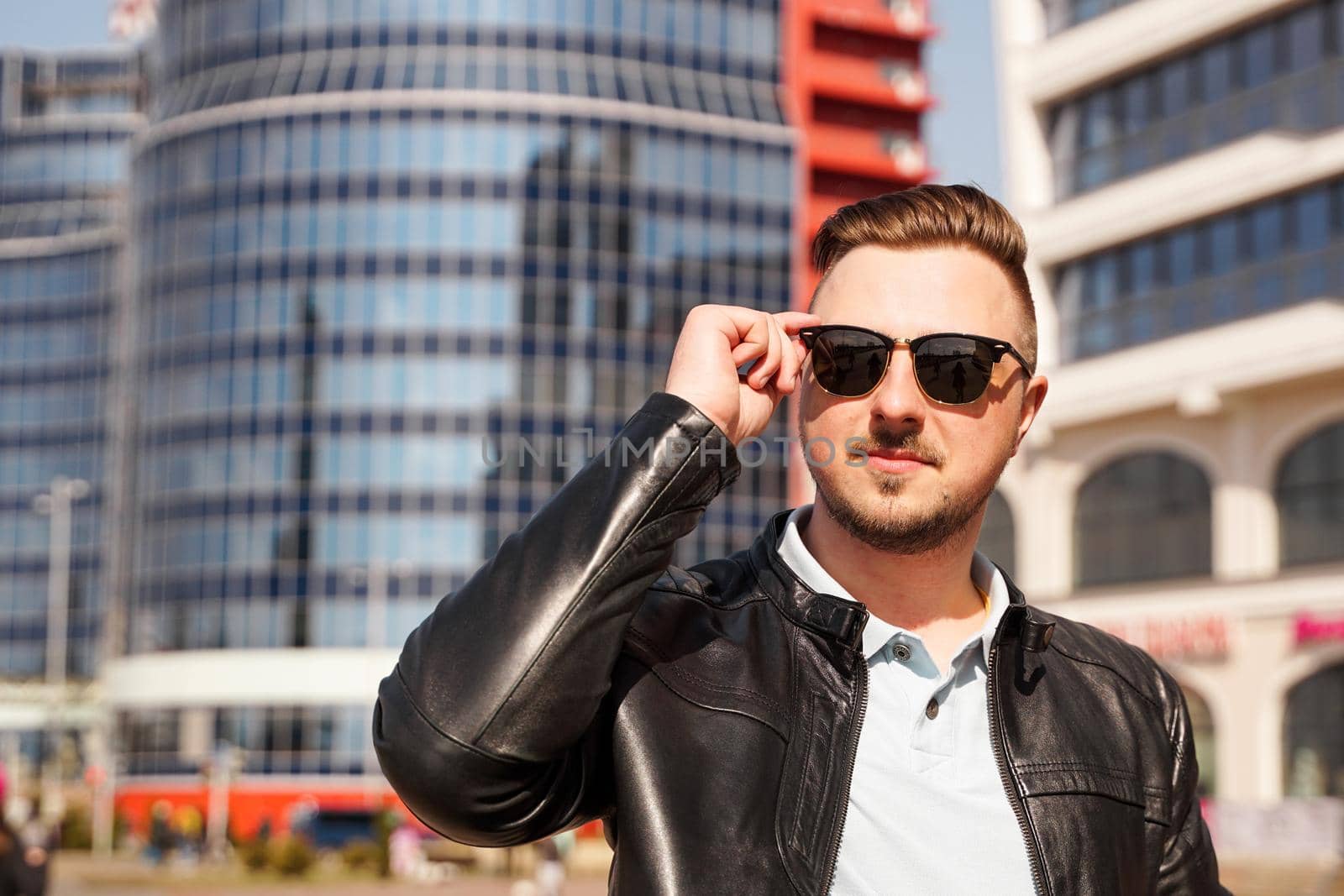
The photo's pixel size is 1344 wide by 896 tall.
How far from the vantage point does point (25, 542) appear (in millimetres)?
96375

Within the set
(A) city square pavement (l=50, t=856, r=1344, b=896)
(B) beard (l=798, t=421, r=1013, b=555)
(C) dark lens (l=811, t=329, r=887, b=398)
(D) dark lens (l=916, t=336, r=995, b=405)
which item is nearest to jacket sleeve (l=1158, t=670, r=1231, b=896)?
(B) beard (l=798, t=421, r=1013, b=555)

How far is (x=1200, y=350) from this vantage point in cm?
3075

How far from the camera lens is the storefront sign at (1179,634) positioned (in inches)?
1214

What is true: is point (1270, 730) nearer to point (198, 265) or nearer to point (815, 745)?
point (815, 745)

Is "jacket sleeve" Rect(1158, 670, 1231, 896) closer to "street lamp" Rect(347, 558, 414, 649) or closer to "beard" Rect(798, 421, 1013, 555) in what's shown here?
"beard" Rect(798, 421, 1013, 555)

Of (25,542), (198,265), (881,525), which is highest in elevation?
(198,265)

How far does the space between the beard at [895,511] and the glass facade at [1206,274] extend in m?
27.8

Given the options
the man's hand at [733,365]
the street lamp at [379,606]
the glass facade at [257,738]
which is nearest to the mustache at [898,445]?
the man's hand at [733,365]

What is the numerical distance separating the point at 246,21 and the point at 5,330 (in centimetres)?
3389

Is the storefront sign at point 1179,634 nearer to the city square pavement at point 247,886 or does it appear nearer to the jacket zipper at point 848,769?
the city square pavement at point 247,886

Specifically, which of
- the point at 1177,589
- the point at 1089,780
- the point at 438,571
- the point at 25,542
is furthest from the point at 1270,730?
the point at 25,542

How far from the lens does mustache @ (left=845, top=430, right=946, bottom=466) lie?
9.00 feet

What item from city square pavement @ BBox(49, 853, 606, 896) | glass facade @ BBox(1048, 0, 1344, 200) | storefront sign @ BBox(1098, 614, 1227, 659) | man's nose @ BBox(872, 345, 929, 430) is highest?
glass facade @ BBox(1048, 0, 1344, 200)

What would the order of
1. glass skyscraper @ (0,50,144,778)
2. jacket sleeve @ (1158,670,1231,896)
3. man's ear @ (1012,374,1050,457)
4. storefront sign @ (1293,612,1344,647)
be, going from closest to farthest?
jacket sleeve @ (1158,670,1231,896), man's ear @ (1012,374,1050,457), storefront sign @ (1293,612,1344,647), glass skyscraper @ (0,50,144,778)
